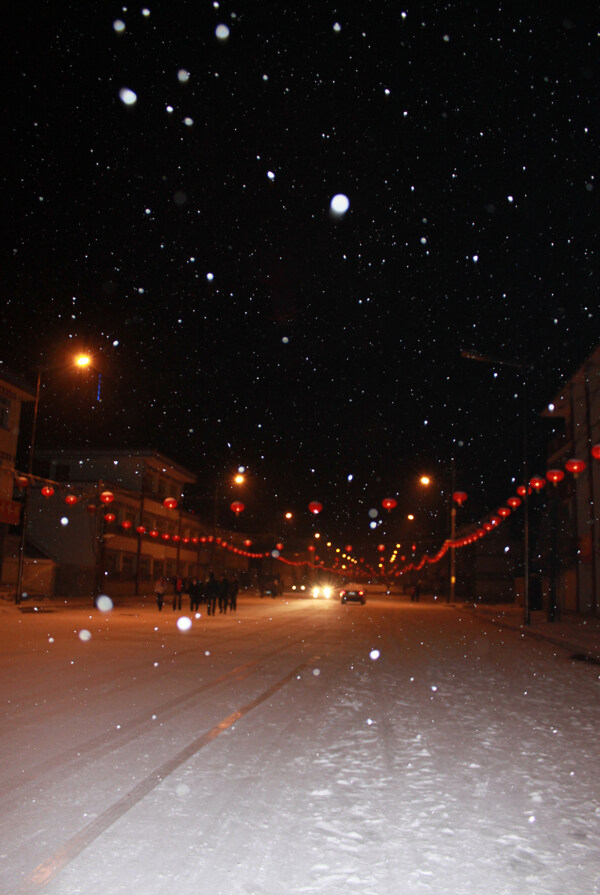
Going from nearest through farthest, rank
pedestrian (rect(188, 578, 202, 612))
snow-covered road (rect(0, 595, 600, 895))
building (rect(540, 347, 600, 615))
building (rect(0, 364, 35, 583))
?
1. snow-covered road (rect(0, 595, 600, 895))
2. building (rect(540, 347, 600, 615))
3. pedestrian (rect(188, 578, 202, 612))
4. building (rect(0, 364, 35, 583))

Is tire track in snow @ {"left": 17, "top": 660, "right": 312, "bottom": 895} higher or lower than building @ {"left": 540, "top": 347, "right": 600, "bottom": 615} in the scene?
lower

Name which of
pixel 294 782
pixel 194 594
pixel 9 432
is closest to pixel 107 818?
pixel 294 782

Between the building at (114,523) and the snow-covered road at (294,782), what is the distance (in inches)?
945

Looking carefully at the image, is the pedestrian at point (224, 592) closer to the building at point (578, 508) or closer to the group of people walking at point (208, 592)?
the group of people walking at point (208, 592)

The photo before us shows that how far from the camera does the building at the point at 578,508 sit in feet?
111

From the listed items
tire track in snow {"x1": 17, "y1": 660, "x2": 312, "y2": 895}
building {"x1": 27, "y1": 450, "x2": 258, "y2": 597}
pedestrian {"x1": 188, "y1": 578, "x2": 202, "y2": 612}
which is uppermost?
building {"x1": 27, "y1": 450, "x2": 258, "y2": 597}

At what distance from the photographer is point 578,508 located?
37.8 metres

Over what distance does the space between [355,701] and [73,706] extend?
11.9 feet

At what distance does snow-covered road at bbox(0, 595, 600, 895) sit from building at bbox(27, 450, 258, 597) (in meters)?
24.0

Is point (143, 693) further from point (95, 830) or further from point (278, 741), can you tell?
point (95, 830)

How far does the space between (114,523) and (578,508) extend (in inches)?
1155

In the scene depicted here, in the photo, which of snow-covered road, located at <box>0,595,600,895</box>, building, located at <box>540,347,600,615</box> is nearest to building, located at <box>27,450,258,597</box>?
building, located at <box>540,347,600,615</box>

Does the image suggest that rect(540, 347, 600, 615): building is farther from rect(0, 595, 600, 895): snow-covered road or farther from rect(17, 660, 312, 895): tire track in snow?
rect(17, 660, 312, 895): tire track in snow

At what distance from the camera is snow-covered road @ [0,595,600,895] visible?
4.31 meters
